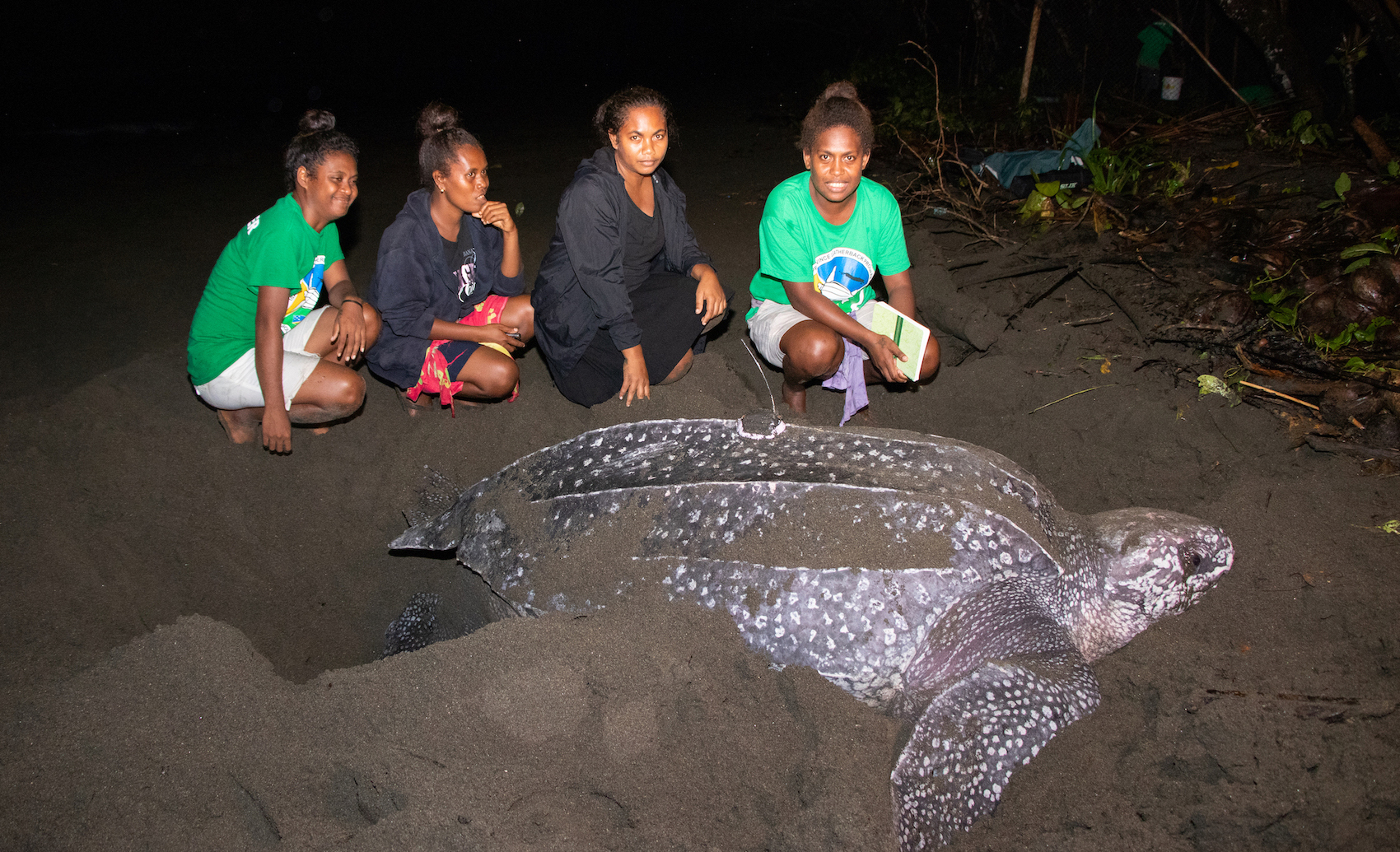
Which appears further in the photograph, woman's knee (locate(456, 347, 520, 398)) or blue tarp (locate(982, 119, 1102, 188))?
blue tarp (locate(982, 119, 1102, 188))

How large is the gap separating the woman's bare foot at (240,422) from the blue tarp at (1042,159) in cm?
388

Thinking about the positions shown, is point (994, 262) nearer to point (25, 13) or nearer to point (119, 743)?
point (119, 743)

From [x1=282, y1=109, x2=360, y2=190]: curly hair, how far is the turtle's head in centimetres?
239

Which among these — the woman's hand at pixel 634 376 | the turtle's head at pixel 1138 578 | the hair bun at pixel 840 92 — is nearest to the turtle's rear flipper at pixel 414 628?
the woman's hand at pixel 634 376

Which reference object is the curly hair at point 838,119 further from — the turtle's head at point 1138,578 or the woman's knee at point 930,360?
the turtle's head at point 1138,578

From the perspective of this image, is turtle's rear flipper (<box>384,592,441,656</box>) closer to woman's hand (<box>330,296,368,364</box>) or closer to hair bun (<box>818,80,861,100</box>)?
woman's hand (<box>330,296,368,364</box>)

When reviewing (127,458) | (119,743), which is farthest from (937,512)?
(127,458)

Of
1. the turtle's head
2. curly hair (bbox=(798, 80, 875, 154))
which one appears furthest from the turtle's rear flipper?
curly hair (bbox=(798, 80, 875, 154))

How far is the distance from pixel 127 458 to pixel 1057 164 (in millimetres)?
4462

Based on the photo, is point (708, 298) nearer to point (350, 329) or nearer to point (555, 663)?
point (350, 329)

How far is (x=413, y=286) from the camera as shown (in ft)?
7.93

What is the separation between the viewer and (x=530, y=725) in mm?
1534

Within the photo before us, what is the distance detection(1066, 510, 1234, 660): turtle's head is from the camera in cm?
177

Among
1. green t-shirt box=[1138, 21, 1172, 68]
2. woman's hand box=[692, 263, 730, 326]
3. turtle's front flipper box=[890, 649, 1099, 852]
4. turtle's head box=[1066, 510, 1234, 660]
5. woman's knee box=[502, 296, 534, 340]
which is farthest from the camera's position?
green t-shirt box=[1138, 21, 1172, 68]
